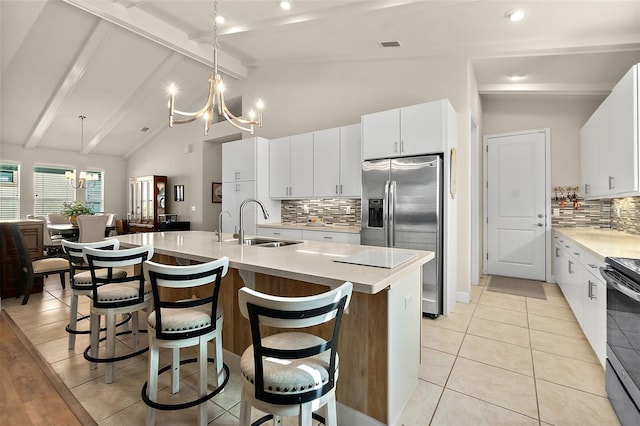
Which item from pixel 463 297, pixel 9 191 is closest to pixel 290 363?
pixel 463 297

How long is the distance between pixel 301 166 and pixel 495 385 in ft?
11.9

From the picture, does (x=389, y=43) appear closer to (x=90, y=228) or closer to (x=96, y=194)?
(x=90, y=228)

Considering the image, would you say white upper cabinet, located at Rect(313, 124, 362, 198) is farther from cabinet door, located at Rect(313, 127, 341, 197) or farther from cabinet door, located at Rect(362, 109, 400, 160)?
cabinet door, located at Rect(362, 109, 400, 160)

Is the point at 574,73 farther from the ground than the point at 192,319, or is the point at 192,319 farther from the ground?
the point at 574,73

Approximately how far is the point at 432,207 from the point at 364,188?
2.84ft

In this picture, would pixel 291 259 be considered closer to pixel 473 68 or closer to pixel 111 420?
pixel 111 420

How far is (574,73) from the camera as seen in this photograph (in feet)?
13.1

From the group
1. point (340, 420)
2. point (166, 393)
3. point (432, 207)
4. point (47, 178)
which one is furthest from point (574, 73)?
point (47, 178)

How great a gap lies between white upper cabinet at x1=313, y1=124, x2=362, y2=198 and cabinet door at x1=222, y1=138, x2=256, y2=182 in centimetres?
113

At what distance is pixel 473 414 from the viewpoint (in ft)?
5.96

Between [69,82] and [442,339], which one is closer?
[442,339]

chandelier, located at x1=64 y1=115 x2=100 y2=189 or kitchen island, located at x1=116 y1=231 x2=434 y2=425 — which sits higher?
chandelier, located at x1=64 y1=115 x2=100 y2=189

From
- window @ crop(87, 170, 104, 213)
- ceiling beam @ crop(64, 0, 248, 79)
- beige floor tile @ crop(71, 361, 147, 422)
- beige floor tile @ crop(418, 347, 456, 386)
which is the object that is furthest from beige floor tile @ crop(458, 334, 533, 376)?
window @ crop(87, 170, 104, 213)

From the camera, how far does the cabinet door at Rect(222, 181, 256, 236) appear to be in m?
5.04
